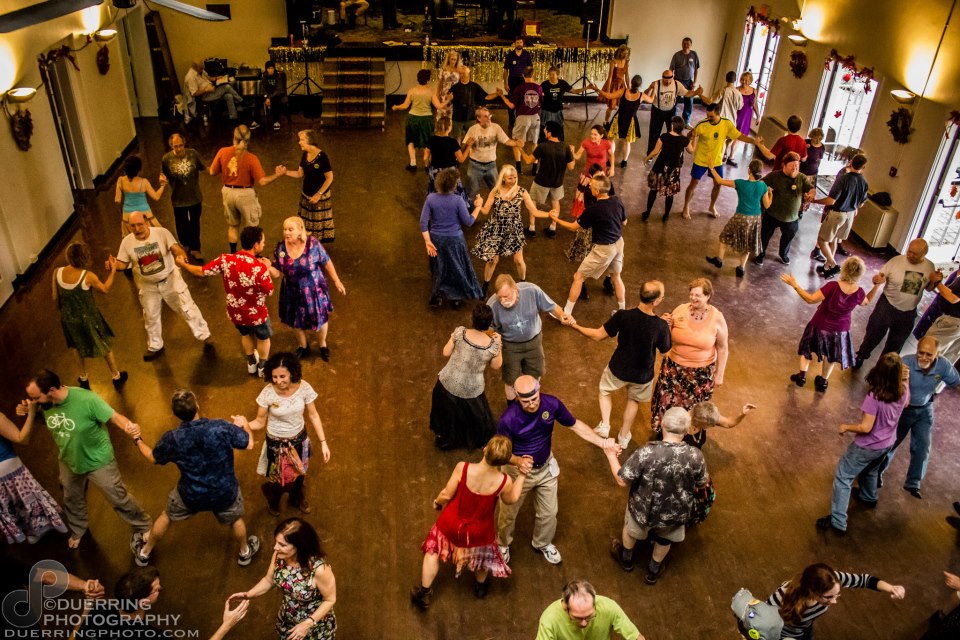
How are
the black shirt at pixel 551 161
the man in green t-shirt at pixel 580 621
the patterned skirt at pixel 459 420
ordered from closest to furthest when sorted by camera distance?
the man in green t-shirt at pixel 580 621 → the patterned skirt at pixel 459 420 → the black shirt at pixel 551 161

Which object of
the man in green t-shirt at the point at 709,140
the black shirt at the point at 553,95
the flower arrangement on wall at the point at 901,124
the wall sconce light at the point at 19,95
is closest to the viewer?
the wall sconce light at the point at 19,95

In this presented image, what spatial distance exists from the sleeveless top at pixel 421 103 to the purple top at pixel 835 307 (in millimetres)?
5717

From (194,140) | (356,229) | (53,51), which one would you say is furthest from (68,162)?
(356,229)

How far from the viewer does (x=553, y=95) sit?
35.6 ft

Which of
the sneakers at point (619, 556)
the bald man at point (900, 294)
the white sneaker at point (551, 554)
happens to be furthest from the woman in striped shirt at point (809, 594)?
the bald man at point (900, 294)

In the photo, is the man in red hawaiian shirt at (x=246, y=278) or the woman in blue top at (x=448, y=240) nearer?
the man in red hawaiian shirt at (x=246, y=278)

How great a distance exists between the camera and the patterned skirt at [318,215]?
8.09m

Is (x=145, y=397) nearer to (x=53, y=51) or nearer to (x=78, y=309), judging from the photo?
(x=78, y=309)

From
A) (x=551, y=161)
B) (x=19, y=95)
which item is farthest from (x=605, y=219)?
(x=19, y=95)

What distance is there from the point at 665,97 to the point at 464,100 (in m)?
2.80

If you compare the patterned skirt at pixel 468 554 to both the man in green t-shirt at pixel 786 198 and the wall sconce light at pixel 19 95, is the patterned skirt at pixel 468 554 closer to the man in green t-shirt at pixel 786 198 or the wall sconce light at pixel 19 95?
the man in green t-shirt at pixel 786 198

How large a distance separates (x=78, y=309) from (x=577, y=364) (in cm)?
401

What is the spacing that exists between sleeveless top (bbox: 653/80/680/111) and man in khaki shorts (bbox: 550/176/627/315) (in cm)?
447

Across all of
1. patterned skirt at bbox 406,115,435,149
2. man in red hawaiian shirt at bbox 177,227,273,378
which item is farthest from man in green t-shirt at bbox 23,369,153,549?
patterned skirt at bbox 406,115,435,149
